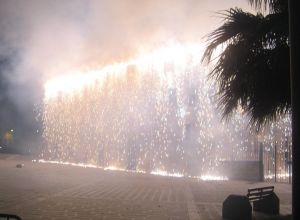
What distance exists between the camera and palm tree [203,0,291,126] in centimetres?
724

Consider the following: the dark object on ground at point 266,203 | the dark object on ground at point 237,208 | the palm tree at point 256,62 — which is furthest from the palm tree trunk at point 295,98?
the dark object on ground at point 266,203

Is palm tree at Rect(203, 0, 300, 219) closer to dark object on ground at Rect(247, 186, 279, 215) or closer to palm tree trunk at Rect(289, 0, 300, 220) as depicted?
palm tree trunk at Rect(289, 0, 300, 220)

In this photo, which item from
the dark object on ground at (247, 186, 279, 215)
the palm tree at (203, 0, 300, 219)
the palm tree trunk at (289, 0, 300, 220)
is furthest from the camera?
the dark object on ground at (247, 186, 279, 215)

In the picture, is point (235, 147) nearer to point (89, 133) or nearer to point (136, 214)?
point (89, 133)

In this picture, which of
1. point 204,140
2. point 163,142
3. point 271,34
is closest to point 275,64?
point 271,34

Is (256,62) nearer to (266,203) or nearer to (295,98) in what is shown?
(295,98)

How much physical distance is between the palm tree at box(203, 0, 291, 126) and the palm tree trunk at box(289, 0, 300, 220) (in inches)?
104

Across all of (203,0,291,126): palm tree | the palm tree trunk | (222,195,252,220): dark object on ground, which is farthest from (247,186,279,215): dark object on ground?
the palm tree trunk

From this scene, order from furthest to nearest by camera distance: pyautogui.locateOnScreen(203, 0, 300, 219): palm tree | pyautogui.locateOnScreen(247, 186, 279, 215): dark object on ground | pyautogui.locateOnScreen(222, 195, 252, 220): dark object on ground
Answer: pyautogui.locateOnScreen(247, 186, 279, 215): dark object on ground → pyautogui.locateOnScreen(222, 195, 252, 220): dark object on ground → pyautogui.locateOnScreen(203, 0, 300, 219): palm tree

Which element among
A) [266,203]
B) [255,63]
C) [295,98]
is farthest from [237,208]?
[295,98]

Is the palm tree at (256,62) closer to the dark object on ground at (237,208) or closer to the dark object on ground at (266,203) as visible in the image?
the dark object on ground at (237,208)

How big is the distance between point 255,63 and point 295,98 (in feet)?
10.0

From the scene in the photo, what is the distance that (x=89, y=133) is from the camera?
179 ft

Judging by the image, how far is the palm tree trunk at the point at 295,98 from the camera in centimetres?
427
